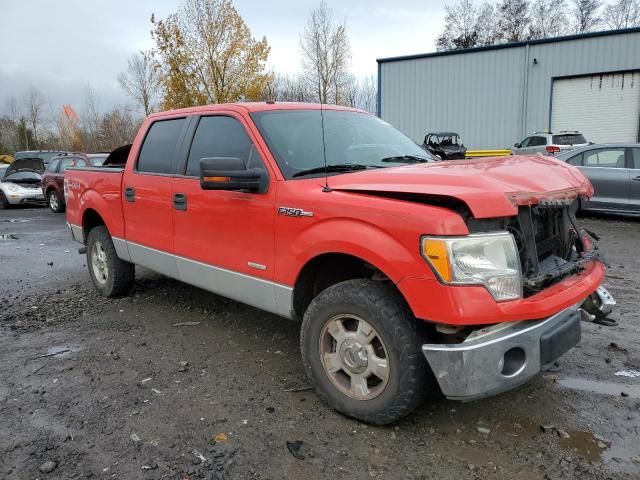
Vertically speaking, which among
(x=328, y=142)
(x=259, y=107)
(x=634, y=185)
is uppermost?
(x=259, y=107)

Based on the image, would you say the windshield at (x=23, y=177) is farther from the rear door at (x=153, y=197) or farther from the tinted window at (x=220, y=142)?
the tinted window at (x=220, y=142)

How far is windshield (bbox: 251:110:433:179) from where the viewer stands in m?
3.62

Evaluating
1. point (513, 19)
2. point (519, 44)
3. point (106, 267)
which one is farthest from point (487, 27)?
point (106, 267)

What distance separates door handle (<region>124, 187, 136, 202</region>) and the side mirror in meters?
1.76

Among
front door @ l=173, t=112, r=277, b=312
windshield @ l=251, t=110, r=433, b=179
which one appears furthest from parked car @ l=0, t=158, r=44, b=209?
windshield @ l=251, t=110, r=433, b=179

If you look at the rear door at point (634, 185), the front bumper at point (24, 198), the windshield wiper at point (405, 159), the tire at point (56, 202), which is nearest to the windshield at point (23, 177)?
the front bumper at point (24, 198)

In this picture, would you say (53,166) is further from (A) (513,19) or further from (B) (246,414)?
(A) (513,19)

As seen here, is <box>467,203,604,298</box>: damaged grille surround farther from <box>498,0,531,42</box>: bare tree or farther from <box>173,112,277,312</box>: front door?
<box>498,0,531,42</box>: bare tree

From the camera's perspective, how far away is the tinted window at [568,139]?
1702 centimetres

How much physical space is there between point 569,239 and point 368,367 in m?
1.51

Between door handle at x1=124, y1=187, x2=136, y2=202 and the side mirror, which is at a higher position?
the side mirror

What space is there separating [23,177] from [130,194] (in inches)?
590

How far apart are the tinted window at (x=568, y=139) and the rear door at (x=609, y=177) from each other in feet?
24.4

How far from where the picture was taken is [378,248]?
2.78 metres
